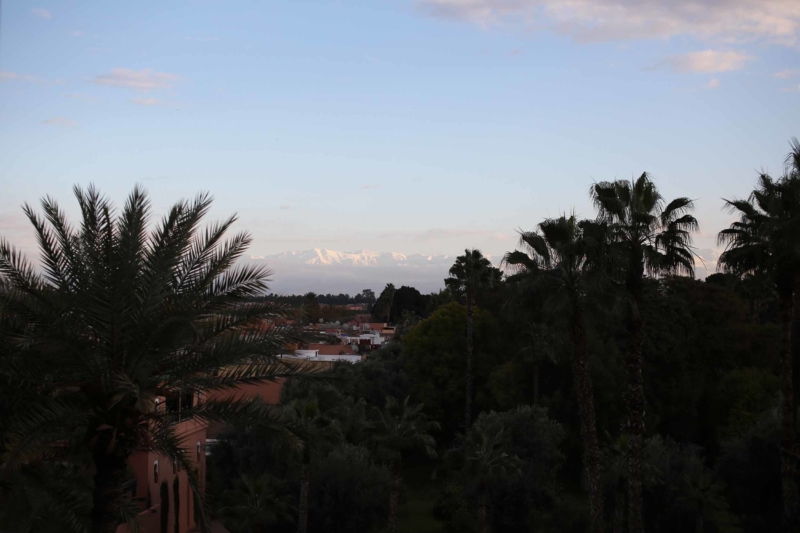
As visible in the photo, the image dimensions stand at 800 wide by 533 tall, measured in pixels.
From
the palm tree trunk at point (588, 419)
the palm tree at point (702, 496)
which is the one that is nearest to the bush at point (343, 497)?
the palm tree at point (702, 496)

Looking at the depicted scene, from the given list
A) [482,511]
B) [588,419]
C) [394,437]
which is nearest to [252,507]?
[394,437]

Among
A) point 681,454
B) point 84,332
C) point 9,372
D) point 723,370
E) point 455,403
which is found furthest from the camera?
point 455,403

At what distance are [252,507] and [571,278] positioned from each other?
13.9 m

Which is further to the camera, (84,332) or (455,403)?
(455,403)

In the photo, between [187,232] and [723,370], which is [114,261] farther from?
[723,370]

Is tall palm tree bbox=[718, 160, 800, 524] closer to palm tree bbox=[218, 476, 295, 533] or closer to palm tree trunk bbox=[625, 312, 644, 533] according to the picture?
palm tree trunk bbox=[625, 312, 644, 533]

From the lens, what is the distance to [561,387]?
136 feet

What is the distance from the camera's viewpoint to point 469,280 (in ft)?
151

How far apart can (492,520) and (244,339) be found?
21750 mm

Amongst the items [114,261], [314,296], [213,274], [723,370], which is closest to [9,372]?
[114,261]

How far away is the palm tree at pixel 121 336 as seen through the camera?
9195 mm

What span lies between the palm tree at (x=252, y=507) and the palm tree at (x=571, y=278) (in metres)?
11.8

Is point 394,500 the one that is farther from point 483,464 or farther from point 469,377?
point 469,377

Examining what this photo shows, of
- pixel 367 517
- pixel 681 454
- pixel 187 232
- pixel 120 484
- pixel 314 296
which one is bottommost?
pixel 367 517
